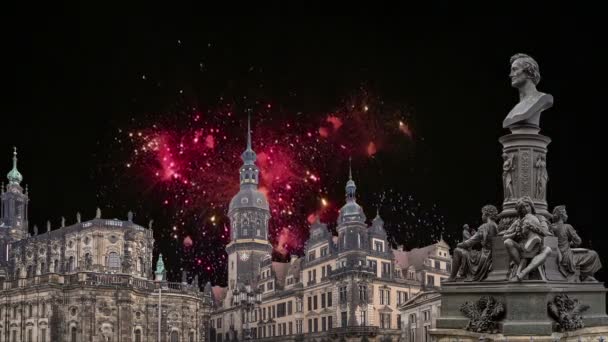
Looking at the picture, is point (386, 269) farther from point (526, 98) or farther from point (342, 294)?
point (526, 98)

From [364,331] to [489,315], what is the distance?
6261 centimetres

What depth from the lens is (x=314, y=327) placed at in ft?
285

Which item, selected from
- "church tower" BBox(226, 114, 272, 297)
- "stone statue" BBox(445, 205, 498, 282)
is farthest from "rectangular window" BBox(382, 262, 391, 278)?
"stone statue" BBox(445, 205, 498, 282)

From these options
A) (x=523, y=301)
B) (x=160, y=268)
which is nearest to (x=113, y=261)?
(x=160, y=268)

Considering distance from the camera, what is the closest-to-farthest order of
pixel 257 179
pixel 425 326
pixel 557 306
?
1. pixel 557 306
2. pixel 425 326
3. pixel 257 179

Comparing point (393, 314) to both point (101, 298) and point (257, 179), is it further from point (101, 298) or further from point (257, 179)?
point (257, 179)

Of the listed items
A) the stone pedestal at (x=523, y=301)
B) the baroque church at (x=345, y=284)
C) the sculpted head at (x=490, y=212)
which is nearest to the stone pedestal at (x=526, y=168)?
the sculpted head at (x=490, y=212)

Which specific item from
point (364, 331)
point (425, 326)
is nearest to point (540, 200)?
point (425, 326)

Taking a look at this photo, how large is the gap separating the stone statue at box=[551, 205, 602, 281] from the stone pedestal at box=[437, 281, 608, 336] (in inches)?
14.6

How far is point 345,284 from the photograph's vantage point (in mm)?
80375

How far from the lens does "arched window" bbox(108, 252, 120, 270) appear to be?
274 ft

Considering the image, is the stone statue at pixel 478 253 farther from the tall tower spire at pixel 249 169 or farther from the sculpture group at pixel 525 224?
the tall tower spire at pixel 249 169

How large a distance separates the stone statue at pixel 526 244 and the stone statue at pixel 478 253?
59 cm

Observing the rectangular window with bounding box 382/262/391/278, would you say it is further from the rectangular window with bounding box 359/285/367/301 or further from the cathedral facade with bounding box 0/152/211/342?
the cathedral facade with bounding box 0/152/211/342
